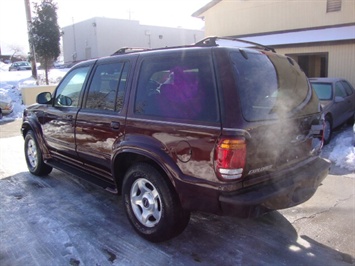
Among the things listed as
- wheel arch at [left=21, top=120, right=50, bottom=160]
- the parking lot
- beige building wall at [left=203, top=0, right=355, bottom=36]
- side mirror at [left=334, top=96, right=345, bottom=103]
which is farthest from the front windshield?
beige building wall at [left=203, top=0, right=355, bottom=36]

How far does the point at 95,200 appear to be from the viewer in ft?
14.9

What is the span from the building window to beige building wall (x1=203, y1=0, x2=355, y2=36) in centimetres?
12

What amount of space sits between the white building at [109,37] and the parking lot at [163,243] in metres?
33.9

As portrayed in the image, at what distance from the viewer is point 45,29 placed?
61.9 ft

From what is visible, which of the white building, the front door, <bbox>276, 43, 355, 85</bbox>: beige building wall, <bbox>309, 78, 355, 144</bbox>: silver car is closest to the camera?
the front door

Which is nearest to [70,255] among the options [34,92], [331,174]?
[331,174]

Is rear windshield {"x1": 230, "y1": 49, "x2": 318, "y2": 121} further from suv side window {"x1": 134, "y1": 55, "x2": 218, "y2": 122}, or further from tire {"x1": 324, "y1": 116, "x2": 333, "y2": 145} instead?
tire {"x1": 324, "y1": 116, "x2": 333, "y2": 145}

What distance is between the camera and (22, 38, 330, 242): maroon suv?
2.77 metres

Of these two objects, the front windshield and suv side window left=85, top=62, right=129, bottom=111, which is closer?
suv side window left=85, top=62, right=129, bottom=111

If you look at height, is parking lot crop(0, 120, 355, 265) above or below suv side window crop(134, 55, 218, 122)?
below

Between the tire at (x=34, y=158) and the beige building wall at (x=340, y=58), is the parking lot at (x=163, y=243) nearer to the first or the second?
the tire at (x=34, y=158)

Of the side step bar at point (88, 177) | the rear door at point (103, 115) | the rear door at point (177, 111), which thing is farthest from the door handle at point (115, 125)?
the side step bar at point (88, 177)

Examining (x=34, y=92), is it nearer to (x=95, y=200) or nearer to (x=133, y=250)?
(x=95, y=200)

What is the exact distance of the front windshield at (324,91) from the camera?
8172mm
